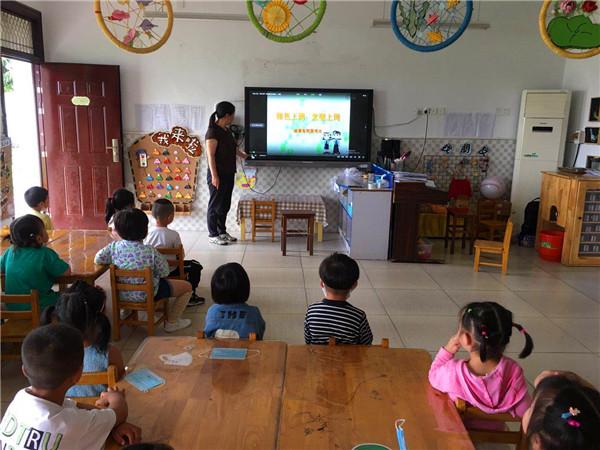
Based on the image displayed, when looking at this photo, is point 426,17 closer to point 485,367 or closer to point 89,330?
point 485,367

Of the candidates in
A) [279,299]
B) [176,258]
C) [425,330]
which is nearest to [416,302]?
[425,330]

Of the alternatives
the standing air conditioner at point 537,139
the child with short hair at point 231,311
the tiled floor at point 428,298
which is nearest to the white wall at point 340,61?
the standing air conditioner at point 537,139

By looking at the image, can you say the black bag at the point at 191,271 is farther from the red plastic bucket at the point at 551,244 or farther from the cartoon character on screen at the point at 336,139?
the red plastic bucket at the point at 551,244

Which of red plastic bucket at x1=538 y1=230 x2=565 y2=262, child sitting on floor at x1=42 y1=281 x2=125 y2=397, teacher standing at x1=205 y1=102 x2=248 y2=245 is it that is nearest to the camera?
child sitting on floor at x1=42 y1=281 x2=125 y2=397

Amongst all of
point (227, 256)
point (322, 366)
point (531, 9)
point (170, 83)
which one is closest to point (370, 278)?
point (227, 256)

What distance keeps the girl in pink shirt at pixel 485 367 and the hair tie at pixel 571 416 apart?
0.62m

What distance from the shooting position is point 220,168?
6.39 meters

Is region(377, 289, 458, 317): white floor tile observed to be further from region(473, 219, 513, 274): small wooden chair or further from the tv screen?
the tv screen

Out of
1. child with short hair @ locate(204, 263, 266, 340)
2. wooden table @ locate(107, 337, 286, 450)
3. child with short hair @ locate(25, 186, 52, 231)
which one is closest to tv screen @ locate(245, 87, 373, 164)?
child with short hair @ locate(25, 186, 52, 231)

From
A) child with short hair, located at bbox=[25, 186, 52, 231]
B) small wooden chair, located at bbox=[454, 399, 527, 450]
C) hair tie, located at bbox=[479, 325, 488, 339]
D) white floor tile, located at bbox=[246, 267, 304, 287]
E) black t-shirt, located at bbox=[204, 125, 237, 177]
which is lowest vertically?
white floor tile, located at bbox=[246, 267, 304, 287]

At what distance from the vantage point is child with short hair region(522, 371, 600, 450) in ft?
3.98

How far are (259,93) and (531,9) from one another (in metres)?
3.82

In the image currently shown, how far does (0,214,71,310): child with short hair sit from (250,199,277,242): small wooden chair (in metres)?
3.64

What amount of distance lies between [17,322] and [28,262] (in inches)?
14.3
